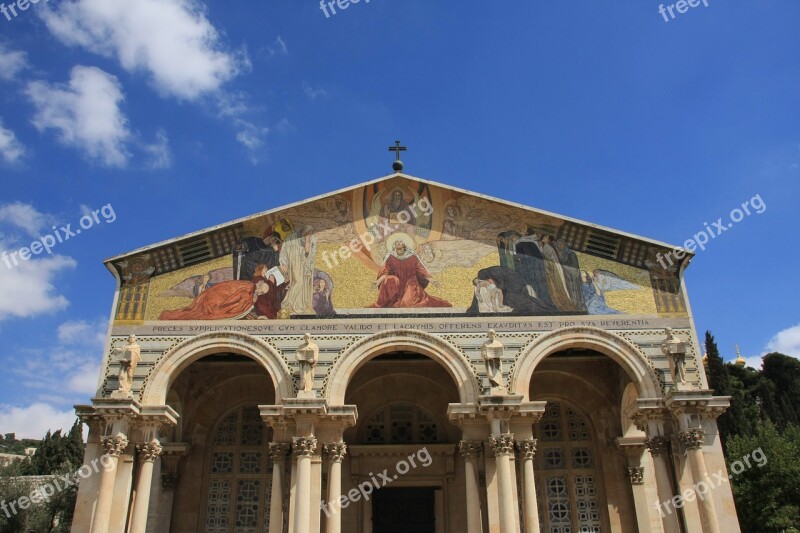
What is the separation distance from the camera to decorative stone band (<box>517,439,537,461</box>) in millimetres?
15516

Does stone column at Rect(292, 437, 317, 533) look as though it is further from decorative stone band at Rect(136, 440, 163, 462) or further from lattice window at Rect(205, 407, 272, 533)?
lattice window at Rect(205, 407, 272, 533)

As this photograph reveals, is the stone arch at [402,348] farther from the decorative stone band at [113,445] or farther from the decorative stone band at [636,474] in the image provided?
the decorative stone band at [636,474]

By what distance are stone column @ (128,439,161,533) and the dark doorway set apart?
20.0ft

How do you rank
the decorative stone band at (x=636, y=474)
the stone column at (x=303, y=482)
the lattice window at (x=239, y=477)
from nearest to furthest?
the stone column at (x=303, y=482) < the decorative stone band at (x=636, y=474) < the lattice window at (x=239, y=477)

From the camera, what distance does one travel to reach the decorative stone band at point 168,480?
18250 millimetres

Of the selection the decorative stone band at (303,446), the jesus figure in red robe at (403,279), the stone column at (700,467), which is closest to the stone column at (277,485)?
the decorative stone band at (303,446)

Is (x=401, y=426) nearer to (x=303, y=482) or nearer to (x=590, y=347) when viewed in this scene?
(x=303, y=482)

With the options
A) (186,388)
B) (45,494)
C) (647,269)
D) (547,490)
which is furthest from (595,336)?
(45,494)

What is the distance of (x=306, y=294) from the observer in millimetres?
17000

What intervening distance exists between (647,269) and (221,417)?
12.7 m

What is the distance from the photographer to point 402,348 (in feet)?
54.0

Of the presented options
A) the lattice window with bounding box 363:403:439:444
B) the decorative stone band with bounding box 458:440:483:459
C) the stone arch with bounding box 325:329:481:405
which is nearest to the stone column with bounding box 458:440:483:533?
the decorative stone band with bounding box 458:440:483:459

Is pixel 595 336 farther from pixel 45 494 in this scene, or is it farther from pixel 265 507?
pixel 45 494

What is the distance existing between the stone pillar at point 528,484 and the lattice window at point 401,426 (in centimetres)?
430
